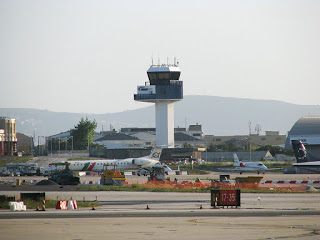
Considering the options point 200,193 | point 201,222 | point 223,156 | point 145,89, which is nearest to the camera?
point 201,222

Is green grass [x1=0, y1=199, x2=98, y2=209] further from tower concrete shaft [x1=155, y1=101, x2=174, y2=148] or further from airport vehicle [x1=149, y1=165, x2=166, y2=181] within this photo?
tower concrete shaft [x1=155, y1=101, x2=174, y2=148]

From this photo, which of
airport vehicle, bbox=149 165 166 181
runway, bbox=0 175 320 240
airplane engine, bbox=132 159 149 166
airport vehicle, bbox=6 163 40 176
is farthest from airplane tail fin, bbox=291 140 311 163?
runway, bbox=0 175 320 240

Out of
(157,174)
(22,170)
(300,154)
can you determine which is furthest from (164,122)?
(157,174)

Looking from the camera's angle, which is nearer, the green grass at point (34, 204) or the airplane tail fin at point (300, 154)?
the green grass at point (34, 204)

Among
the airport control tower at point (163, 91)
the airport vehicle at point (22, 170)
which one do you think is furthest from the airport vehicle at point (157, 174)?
Answer: the airport control tower at point (163, 91)

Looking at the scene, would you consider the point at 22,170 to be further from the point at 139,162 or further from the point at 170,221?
the point at 170,221

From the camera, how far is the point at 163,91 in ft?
554

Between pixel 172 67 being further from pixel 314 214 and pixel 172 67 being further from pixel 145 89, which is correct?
pixel 314 214

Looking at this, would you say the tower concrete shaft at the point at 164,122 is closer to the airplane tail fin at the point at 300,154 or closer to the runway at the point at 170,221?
the airplane tail fin at the point at 300,154

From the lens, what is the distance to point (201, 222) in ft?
131

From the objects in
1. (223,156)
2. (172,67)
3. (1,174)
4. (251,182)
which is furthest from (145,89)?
(251,182)

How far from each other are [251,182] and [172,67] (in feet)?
300

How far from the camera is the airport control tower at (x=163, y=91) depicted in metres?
169

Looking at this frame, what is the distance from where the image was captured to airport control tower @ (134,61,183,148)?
169 metres
